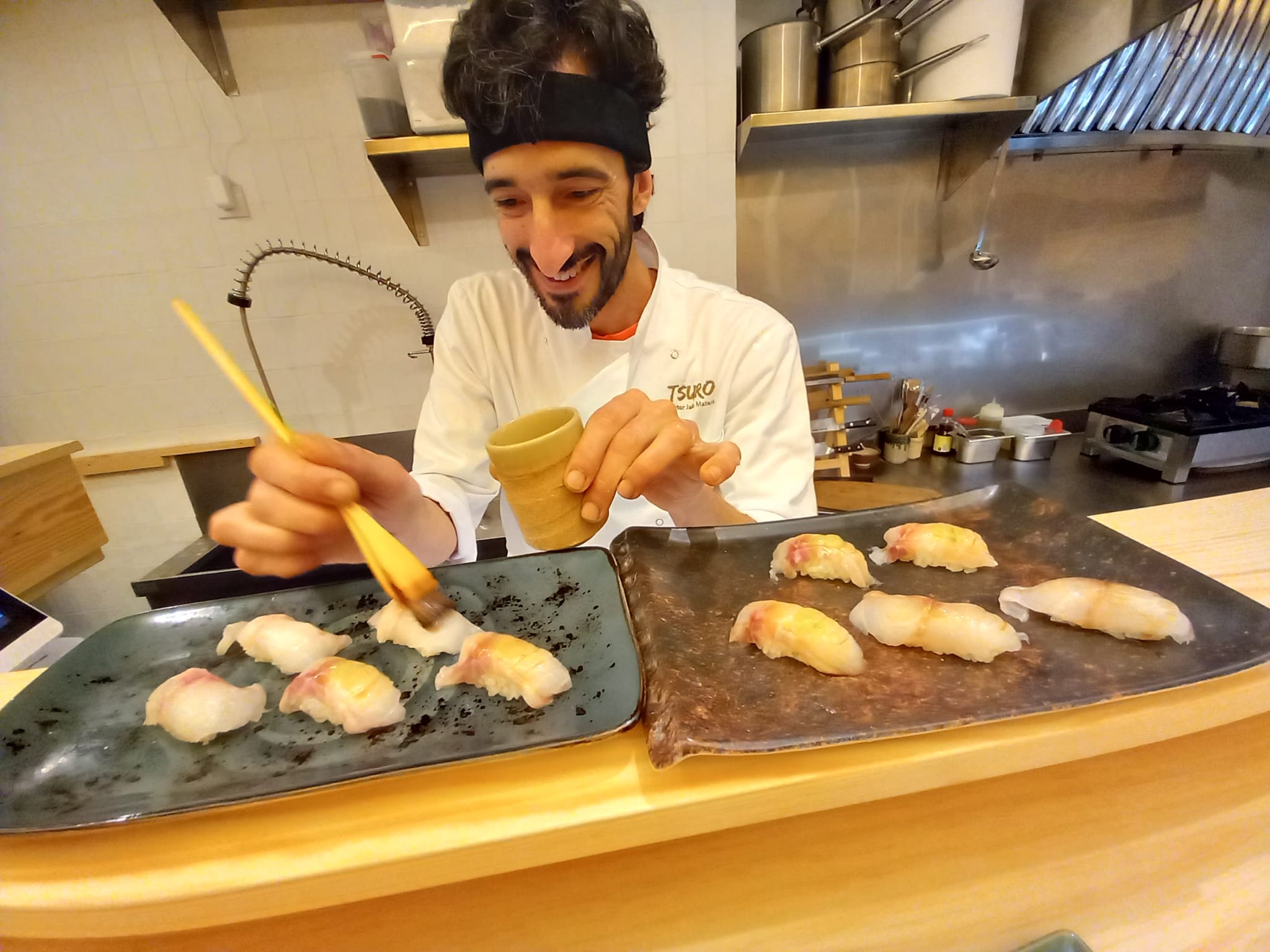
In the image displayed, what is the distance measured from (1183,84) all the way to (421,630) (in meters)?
3.56

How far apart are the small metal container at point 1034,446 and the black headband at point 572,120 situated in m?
2.28

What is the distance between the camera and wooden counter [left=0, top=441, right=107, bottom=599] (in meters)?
1.83

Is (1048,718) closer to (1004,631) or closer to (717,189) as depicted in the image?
(1004,631)

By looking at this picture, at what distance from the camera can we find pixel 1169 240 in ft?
8.90

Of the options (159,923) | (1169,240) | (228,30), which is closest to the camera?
(159,923)

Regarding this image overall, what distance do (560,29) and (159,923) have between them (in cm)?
157

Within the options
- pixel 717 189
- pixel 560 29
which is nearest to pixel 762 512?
pixel 560 29

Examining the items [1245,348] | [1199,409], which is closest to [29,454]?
[1199,409]

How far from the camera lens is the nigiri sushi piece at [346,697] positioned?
1.99 feet

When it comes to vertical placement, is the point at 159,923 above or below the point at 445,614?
below

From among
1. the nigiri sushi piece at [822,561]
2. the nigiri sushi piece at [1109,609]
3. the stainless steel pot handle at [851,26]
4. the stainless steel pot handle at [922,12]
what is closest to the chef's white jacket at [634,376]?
the nigiri sushi piece at [822,561]

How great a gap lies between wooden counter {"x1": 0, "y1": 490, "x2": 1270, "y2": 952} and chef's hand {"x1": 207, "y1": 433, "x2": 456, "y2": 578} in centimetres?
36

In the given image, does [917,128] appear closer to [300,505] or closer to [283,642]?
[300,505]

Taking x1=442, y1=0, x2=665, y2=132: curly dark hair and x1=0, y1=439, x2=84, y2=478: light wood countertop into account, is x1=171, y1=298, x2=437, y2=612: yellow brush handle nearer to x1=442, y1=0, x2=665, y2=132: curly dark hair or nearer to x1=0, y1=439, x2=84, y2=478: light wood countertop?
x1=442, y1=0, x2=665, y2=132: curly dark hair
